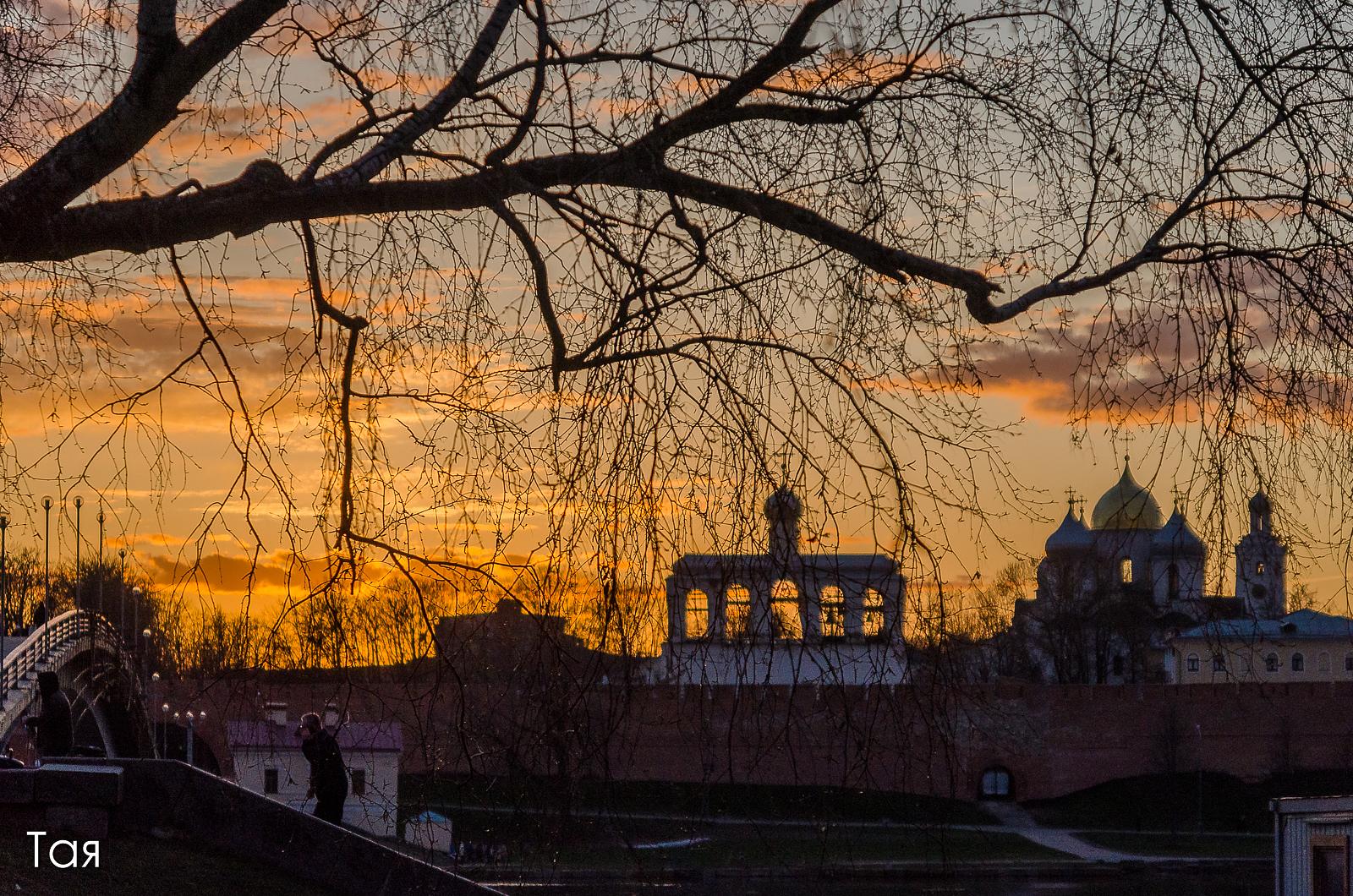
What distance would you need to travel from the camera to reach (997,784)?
45.1 metres

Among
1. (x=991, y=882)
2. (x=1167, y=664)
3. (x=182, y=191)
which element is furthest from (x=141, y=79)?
(x=1167, y=664)

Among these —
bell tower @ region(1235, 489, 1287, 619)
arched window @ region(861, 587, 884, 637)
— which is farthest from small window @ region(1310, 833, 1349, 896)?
arched window @ region(861, 587, 884, 637)

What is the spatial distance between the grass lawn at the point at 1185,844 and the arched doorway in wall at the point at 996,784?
4.10m

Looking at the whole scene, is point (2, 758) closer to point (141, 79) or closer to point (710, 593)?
point (141, 79)

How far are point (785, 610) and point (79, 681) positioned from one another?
94.3 feet

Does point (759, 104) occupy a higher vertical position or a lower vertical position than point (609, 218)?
higher

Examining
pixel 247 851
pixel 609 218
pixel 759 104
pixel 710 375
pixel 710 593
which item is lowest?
pixel 247 851

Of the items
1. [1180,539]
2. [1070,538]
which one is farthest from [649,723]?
[1070,538]

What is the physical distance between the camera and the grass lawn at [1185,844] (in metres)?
36.2

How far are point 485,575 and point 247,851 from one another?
462cm

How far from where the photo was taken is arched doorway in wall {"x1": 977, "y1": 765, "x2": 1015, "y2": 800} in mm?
44438

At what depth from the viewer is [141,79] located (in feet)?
11.6

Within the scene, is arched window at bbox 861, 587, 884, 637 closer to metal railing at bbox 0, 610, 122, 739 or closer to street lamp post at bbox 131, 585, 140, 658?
street lamp post at bbox 131, 585, 140, 658

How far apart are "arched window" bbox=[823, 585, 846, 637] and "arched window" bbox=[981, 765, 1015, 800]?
42.9 metres
